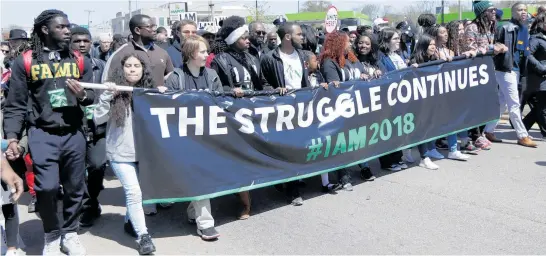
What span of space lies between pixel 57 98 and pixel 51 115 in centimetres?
14

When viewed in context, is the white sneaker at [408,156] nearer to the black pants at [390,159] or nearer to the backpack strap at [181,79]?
the black pants at [390,159]

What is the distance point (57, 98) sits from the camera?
4.34 metres

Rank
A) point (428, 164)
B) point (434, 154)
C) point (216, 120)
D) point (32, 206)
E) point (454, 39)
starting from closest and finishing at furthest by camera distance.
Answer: point (216, 120) → point (32, 206) → point (428, 164) → point (434, 154) → point (454, 39)

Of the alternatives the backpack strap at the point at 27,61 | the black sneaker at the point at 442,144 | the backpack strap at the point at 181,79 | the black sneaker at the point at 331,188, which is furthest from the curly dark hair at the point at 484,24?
the backpack strap at the point at 27,61

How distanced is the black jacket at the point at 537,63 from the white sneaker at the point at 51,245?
7.17 meters

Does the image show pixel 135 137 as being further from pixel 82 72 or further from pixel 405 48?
pixel 405 48

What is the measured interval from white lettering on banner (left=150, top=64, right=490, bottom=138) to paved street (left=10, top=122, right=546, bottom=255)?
2.95 ft

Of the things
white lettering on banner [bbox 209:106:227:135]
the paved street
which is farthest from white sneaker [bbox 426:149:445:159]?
white lettering on banner [bbox 209:106:227:135]

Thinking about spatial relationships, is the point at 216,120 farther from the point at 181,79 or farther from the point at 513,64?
the point at 513,64

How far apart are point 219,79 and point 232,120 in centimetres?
57

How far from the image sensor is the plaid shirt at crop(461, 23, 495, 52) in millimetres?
7758

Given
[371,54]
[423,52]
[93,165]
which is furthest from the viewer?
[423,52]

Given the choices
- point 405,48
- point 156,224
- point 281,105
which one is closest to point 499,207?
point 281,105

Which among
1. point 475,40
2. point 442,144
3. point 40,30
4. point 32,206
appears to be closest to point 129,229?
point 32,206
